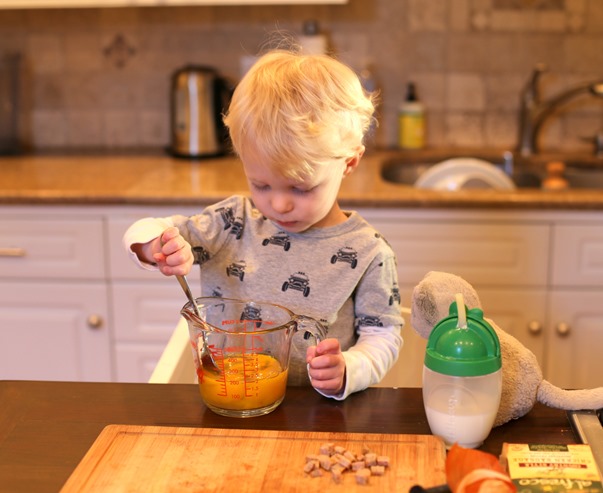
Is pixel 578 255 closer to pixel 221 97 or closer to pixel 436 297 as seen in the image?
pixel 221 97

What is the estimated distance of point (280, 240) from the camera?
1.30 m

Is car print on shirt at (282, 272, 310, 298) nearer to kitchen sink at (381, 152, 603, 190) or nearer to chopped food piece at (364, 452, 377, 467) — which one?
chopped food piece at (364, 452, 377, 467)

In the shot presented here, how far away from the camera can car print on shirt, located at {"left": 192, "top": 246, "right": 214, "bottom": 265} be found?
1302mm

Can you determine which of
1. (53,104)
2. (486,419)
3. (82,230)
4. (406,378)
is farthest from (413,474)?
(53,104)

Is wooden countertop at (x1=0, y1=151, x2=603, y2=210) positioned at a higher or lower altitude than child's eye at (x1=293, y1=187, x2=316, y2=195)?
lower

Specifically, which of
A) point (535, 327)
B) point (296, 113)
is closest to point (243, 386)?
point (296, 113)

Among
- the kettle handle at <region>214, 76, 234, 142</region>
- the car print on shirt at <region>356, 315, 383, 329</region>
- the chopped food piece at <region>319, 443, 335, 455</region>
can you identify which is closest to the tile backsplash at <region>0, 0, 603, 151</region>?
the kettle handle at <region>214, 76, 234, 142</region>

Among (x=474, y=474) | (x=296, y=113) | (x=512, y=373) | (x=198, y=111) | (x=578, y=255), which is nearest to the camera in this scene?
(x=474, y=474)

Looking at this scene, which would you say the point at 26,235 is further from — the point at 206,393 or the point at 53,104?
the point at 206,393

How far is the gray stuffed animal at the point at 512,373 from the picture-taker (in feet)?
3.11

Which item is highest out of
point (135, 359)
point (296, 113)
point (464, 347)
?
point (296, 113)

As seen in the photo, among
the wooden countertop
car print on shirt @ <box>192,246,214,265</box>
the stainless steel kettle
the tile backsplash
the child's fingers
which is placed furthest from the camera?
the tile backsplash

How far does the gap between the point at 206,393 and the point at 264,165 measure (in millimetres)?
305

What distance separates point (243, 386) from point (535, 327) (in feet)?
4.27
